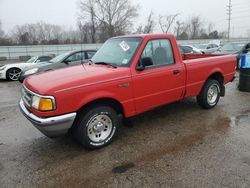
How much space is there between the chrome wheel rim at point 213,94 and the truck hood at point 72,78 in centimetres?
282

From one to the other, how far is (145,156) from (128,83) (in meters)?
1.28

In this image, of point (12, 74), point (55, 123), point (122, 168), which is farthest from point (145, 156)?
point (12, 74)

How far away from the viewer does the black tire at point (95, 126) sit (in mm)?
3740

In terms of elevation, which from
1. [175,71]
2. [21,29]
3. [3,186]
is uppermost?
[21,29]

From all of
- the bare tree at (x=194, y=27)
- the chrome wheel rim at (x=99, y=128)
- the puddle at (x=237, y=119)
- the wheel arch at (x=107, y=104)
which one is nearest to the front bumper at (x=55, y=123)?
the wheel arch at (x=107, y=104)

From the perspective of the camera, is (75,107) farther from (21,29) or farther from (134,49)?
(21,29)

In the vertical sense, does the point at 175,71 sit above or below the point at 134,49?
below

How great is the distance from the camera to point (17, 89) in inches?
391

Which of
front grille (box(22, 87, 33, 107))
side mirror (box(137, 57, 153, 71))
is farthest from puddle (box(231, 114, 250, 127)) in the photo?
front grille (box(22, 87, 33, 107))

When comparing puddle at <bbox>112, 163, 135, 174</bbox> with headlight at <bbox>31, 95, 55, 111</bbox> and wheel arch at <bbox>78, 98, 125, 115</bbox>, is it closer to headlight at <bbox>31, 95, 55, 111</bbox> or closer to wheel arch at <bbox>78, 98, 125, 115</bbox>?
wheel arch at <bbox>78, 98, 125, 115</bbox>

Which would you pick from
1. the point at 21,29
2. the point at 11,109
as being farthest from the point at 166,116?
the point at 21,29

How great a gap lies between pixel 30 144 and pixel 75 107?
4.87 ft

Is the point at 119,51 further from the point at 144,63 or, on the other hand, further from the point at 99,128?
the point at 99,128

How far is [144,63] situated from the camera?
4152 mm
